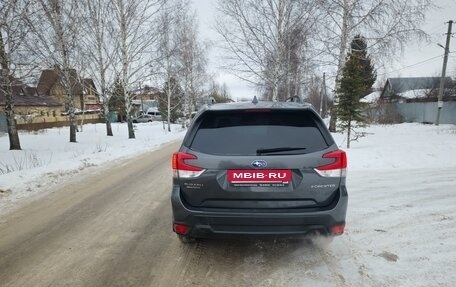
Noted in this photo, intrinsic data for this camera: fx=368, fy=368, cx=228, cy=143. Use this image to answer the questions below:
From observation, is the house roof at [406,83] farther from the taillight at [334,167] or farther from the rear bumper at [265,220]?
the rear bumper at [265,220]

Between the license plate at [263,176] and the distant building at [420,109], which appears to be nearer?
the license plate at [263,176]

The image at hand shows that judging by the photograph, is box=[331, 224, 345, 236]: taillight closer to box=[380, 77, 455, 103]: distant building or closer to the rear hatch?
the rear hatch

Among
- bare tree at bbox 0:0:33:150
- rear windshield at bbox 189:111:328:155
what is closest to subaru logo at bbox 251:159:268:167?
rear windshield at bbox 189:111:328:155

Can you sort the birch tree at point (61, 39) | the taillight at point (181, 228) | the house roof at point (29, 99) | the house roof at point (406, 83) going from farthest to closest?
1. the house roof at point (406, 83)
2. the house roof at point (29, 99)
3. the birch tree at point (61, 39)
4. the taillight at point (181, 228)

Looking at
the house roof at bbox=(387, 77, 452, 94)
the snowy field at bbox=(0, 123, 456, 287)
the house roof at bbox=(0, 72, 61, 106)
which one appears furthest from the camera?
the house roof at bbox=(387, 77, 452, 94)

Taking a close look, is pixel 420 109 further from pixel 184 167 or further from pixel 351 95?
pixel 184 167

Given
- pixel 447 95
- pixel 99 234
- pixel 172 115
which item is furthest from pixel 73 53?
pixel 447 95

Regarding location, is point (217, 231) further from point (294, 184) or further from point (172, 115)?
point (172, 115)

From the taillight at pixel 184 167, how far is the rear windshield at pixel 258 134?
12 cm

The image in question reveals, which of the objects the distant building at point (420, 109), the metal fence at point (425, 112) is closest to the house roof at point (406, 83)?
the distant building at point (420, 109)

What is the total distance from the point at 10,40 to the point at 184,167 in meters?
11.7

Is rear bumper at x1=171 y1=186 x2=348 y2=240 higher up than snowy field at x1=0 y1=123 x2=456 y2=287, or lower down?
higher up

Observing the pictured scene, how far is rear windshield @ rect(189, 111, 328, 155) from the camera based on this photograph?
12.2 feet

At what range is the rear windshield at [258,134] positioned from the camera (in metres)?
3.73
